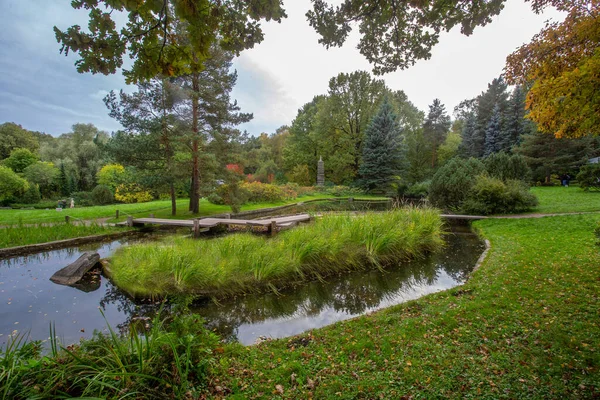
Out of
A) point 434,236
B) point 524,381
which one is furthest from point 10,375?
point 434,236

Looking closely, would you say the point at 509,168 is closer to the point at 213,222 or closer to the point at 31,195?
the point at 213,222

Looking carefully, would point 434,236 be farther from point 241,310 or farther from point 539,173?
point 539,173

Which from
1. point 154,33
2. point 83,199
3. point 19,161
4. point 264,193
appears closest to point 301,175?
point 264,193

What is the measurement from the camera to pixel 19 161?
2197cm

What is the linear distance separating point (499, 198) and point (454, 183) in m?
2.03

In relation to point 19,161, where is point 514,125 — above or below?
above

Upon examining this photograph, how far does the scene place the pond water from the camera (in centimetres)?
386

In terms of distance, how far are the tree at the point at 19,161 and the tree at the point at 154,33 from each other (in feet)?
92.5

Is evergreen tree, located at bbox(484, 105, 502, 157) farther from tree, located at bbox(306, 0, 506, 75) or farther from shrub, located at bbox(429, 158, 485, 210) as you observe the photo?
tree, located at bbox(306, 0, 506, 75)

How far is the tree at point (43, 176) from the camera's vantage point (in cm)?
1964

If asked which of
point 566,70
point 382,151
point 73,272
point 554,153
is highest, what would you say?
point 382,151

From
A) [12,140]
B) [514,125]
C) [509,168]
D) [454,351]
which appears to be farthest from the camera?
[12,140]

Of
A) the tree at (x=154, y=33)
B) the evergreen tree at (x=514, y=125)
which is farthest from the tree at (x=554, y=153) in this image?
the tree at (x=154, y=33)

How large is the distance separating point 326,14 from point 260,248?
4333mm
